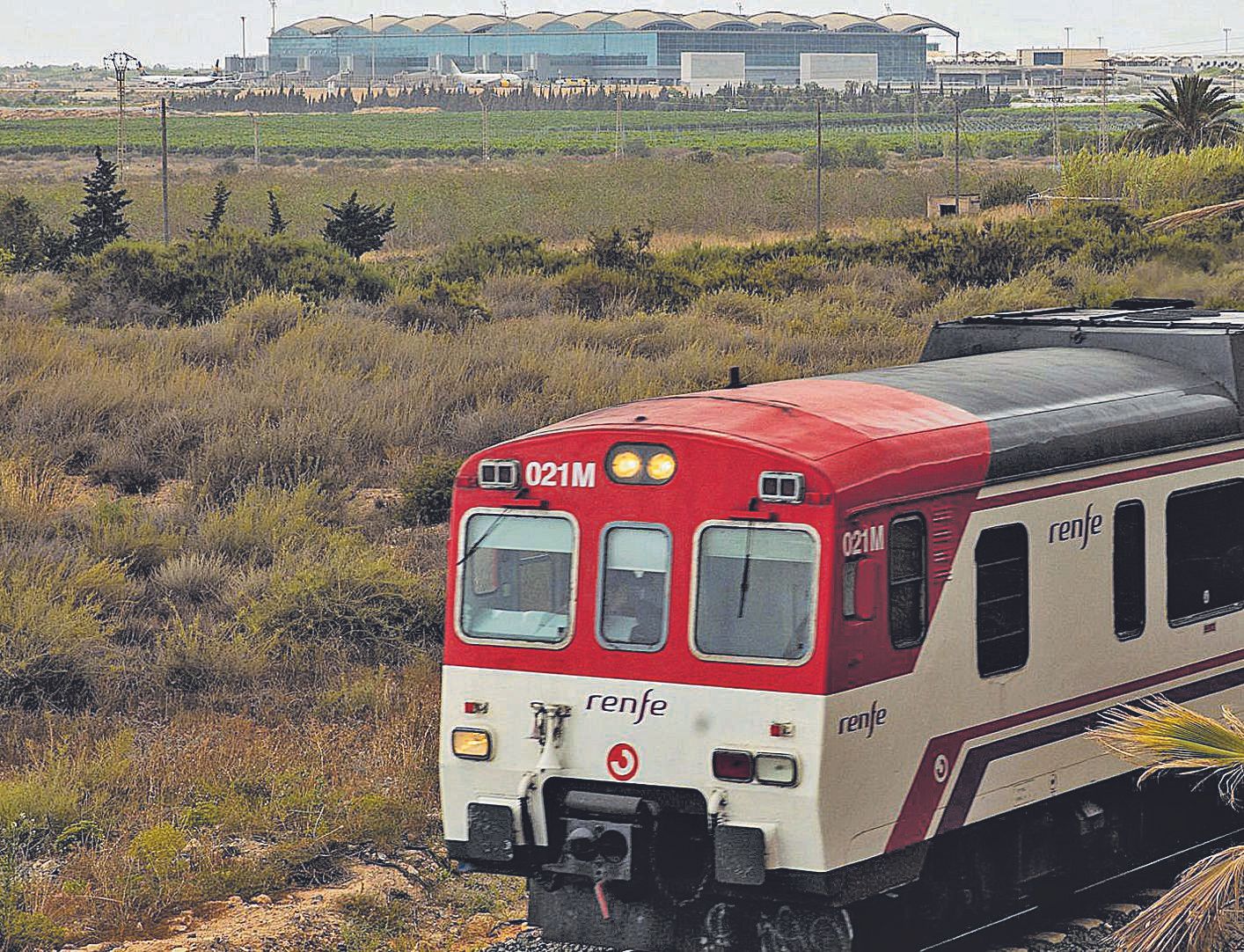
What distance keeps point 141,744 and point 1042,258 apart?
2571 centimetres

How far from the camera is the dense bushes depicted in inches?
978

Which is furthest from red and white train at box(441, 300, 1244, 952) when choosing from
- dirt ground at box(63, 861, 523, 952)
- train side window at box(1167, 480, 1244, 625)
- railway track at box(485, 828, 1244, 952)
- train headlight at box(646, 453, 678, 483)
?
dirt ground at box(63, 861, 523, 952)

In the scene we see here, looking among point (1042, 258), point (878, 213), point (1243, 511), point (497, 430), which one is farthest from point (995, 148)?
point (1243, 511)

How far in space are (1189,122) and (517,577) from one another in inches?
2014

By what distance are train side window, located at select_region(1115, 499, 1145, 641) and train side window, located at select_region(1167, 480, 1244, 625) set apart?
9.5 inches

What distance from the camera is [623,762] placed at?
6.72m

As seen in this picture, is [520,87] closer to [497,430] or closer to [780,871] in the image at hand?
[497,430]

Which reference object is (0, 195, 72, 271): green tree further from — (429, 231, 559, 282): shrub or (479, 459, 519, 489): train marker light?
(479, 459, 519, 489): train marker light

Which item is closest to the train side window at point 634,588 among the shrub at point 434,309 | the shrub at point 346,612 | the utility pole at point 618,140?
the shrub at point 346,612

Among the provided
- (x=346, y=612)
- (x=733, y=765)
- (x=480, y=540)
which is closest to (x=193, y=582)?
(x=346, y=612)

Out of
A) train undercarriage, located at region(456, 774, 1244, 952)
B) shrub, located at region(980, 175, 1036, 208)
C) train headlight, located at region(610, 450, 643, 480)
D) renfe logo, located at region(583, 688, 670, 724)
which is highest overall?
shrub, located at region(980, 175, 1036, 208)

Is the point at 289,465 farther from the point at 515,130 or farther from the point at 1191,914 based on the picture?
the point at 515,130

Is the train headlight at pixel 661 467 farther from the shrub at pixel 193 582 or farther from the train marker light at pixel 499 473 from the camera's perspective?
the shrub at pixel 193 582

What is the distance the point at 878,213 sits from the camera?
5481cm
